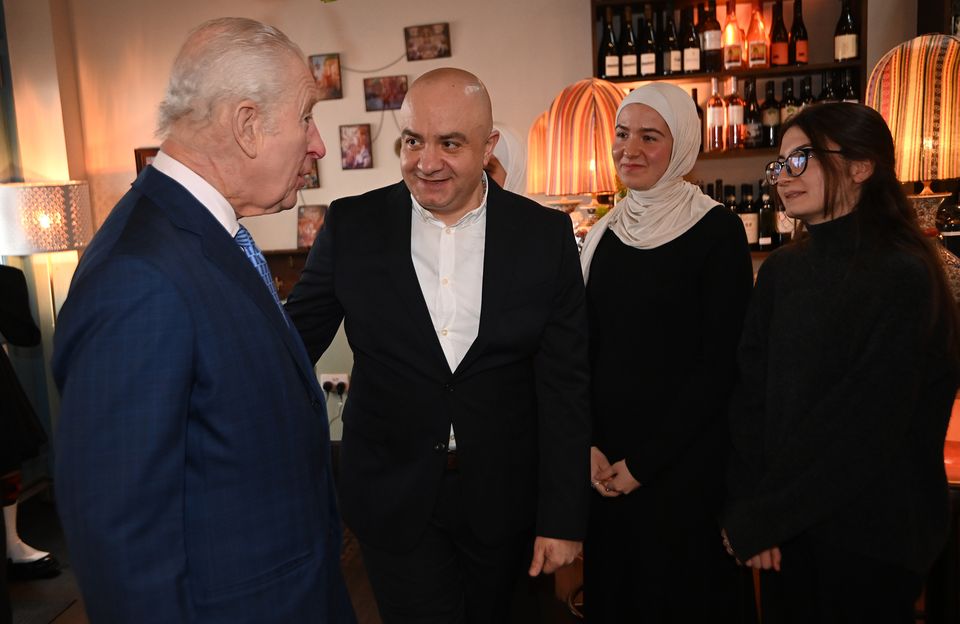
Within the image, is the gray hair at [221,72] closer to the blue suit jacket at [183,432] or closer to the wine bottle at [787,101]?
the blue suit jacket at [183,432]

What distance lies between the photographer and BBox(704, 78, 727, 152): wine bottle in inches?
172

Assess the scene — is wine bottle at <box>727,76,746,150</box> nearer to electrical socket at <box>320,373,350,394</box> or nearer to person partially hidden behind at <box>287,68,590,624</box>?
electrical socket at <box>320,373,350,394</box>

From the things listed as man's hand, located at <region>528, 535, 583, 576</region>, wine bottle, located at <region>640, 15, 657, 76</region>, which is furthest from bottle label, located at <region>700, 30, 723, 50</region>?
man's hand, located at <region>528, 535, 583, 576</region>

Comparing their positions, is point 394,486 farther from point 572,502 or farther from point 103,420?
point 103,420

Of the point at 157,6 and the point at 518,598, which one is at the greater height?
the point at 157,6

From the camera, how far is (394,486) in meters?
1.76

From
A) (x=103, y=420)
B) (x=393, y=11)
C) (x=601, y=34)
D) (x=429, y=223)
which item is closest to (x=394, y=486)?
(x=429, y=223)

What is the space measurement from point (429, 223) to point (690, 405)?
0.76m

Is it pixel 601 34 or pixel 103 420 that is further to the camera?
pixel 601 34

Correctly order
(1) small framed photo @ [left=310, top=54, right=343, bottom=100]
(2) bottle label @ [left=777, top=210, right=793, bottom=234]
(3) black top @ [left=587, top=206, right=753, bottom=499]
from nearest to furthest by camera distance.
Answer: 1. (3) black top @ [left=587, top=206, right=753, bottom=499]
2. (2) bottle label @ [left=777, top=210, right=793, bottom=234]
3. (1) small framed photo @ [left=310, top=54, right=343, bottom=100]

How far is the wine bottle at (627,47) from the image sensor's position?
170 inches

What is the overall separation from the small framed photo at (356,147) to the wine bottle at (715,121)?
2.10m

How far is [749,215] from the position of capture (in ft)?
14.2

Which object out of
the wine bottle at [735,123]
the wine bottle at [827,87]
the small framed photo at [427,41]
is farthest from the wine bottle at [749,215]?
the small framed photo at [427,41]
